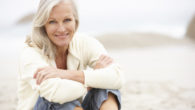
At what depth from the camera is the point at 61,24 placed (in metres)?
2.07

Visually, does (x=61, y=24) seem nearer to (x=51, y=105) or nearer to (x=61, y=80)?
(x=61, y=80)

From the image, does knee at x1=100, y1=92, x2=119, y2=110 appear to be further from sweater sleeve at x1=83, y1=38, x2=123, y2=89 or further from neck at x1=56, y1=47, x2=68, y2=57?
neck at x1=56, y1=47, x2=68, y2=57

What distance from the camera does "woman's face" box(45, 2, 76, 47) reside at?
2.00 metres

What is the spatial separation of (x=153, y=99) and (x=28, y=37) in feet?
6.71

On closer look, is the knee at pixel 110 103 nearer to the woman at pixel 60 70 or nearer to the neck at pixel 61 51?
the woman at pixel 60 70

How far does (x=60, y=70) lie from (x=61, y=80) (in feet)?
0.40

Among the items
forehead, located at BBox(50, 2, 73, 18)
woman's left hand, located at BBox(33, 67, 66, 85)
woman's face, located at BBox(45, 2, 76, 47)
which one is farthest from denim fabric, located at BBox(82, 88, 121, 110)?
forehead, located at BBox(50, 2, 73, 18)

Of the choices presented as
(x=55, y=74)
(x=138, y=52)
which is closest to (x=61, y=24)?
(x=55, y=74)

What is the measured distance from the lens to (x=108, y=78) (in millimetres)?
1961

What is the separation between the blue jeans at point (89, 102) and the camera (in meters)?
1.83

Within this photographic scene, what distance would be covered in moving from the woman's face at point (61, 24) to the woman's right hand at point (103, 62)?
0.31 meters

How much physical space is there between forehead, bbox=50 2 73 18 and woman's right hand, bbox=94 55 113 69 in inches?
18.4

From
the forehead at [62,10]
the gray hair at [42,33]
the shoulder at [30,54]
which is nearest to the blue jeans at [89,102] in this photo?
the shoulder at [30,54]

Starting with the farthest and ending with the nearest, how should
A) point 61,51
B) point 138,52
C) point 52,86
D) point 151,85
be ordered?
1. point 138,52
2. point 151,85
3. point 61,51
4. point 52,86
